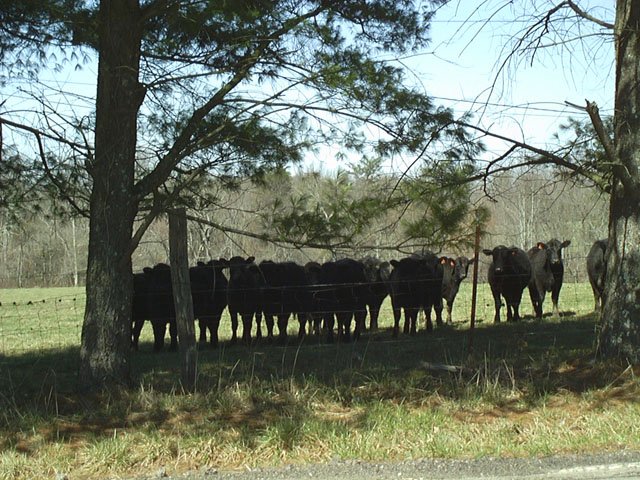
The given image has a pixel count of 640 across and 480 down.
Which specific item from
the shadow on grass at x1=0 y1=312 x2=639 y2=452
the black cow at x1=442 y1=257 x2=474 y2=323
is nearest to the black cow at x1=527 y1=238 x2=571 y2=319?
the black cow at x1=442 y1=257 x2=474 y2=323

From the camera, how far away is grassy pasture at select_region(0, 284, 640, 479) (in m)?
6.41

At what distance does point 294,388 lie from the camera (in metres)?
8.11

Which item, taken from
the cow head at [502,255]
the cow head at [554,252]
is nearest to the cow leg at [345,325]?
the cow head at [502,255]

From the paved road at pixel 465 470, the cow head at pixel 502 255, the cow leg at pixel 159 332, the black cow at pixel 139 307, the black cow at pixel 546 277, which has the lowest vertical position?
the paved road at pixel 465 470

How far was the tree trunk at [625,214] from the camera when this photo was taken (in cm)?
860

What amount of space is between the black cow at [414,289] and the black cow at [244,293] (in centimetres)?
270

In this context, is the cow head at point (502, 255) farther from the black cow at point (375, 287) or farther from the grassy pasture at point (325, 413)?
the grassy pasture at point (325, 413)

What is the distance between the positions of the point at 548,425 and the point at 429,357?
378 cm

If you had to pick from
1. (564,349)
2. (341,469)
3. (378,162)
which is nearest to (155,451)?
(341,469)

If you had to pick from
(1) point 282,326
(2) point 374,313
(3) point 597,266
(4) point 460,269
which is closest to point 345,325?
(1) point 282,326

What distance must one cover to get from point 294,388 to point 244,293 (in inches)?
254

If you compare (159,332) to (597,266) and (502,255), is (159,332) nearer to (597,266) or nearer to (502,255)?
(502,255)

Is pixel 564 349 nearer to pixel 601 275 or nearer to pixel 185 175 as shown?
pixel 185 175

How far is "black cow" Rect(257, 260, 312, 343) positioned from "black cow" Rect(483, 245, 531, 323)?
4.62m
